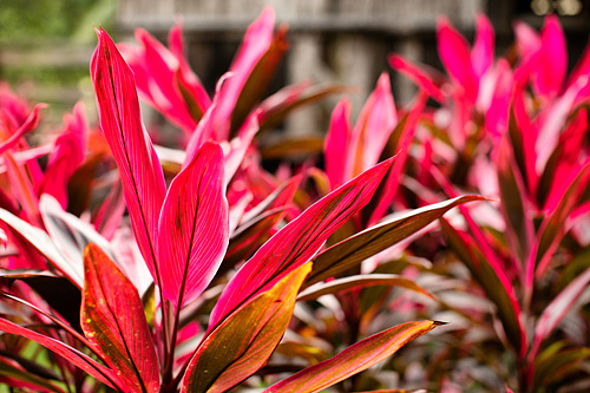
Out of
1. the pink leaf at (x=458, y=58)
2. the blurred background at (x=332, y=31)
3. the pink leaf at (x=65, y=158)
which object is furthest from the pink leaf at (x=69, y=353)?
the blurred background at (x=332, y=31)

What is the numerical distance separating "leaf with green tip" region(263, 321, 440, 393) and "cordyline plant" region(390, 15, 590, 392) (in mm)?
188

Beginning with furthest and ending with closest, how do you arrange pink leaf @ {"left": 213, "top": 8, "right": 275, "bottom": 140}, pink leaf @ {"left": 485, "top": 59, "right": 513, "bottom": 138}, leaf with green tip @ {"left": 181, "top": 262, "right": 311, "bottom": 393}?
pink leaf @ {"left": 485, "top": 59, "right": 513, "bottom": 138}
pink leaf @ {"left": 213, "top": 8, "right": 275, "bottom": 140}
leaf with green tip @ {"left": 181, "top": 262, "right": 311, "bottom": 393}

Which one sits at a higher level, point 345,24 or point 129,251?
point 345,24

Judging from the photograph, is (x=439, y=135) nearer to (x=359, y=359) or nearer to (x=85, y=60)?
(x=359, y=359)

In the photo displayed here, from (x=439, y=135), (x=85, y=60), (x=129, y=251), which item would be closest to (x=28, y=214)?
(x=129, y=251)

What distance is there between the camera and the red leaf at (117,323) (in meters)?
0.34

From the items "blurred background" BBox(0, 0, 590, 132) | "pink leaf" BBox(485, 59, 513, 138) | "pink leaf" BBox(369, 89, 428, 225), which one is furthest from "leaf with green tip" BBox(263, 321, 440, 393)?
"blurred background" BBox(0, 0, 590, 132)

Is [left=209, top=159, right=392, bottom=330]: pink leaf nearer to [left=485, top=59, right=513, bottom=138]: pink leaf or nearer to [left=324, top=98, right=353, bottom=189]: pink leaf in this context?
[left=324, top=98, right=353, bottom=189]: pink leaf

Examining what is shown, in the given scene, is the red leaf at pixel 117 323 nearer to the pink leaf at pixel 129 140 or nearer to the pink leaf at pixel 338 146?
the pink leaf at pixel 129 140

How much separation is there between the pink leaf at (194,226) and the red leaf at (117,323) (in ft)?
0.09

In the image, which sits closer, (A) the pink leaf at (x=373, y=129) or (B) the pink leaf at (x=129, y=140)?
(B) the pink leaf at (x=129, y=140)

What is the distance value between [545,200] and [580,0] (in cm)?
287

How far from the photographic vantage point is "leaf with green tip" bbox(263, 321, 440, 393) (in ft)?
1.20

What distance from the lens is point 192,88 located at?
2.46 feet
